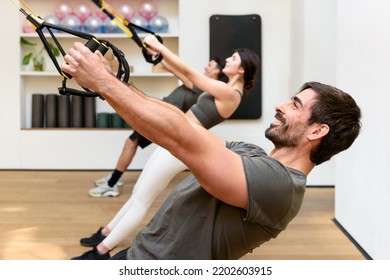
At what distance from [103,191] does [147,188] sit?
6.77 feet

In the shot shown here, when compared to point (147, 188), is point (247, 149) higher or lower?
higher

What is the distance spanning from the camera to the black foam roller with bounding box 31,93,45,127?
6035 millimetres

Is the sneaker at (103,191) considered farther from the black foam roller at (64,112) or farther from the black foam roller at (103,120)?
the black foam roller at (64,112)

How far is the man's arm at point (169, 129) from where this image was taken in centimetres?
111

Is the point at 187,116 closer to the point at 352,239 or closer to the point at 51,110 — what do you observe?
the point at 352,239

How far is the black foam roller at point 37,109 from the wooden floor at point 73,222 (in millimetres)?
752

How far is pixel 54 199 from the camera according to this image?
457cm

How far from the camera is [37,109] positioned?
6.06 meters

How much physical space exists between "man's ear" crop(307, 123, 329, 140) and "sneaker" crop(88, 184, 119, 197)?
3.48 meters

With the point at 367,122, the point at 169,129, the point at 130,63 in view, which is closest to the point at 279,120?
the point at 169,129

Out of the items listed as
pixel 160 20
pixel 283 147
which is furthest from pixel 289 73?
pixel 283 147

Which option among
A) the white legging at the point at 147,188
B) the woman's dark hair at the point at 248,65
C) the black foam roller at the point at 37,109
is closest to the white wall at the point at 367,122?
the woman's dark hair at the point at 248,65
